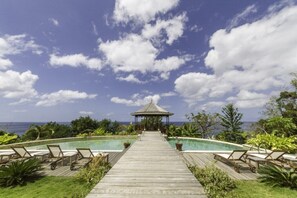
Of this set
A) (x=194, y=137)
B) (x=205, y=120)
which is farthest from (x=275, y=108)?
(x=194, y=137)

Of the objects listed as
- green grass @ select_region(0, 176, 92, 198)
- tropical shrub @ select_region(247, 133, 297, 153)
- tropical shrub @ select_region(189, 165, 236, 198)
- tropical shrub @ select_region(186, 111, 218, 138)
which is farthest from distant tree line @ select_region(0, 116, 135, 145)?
tropical shrub @ select_region(189, 165, 236, 198)

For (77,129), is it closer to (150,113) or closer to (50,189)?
(150,113)

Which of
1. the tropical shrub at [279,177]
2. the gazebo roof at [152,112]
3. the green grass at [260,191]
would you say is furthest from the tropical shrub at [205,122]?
the green grass at [260,191]

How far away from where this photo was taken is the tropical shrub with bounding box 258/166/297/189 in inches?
234

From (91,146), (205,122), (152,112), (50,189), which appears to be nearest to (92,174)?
(50,189)

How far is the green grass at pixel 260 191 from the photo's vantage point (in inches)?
212

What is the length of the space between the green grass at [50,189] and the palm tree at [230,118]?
59.1ft

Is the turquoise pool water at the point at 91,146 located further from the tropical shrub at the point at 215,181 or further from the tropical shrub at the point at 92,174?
the tropical shrub at the point at 215,181

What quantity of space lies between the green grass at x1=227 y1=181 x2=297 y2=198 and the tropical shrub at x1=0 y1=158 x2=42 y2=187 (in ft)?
22.2

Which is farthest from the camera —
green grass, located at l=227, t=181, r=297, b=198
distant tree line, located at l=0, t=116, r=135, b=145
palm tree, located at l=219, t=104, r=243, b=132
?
palm tree, located at l=219, t=104, r=243, b=132

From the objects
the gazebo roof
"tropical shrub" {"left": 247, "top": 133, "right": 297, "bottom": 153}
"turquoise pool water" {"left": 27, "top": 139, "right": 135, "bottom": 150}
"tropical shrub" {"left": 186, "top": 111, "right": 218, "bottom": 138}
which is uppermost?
the gazebo roof

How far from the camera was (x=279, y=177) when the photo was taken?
20.2ft

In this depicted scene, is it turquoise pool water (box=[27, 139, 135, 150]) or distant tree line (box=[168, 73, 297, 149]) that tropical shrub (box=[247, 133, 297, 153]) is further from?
turquoise pool water (box=[27, 139, 135, 150])

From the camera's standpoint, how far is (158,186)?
4.73 m
